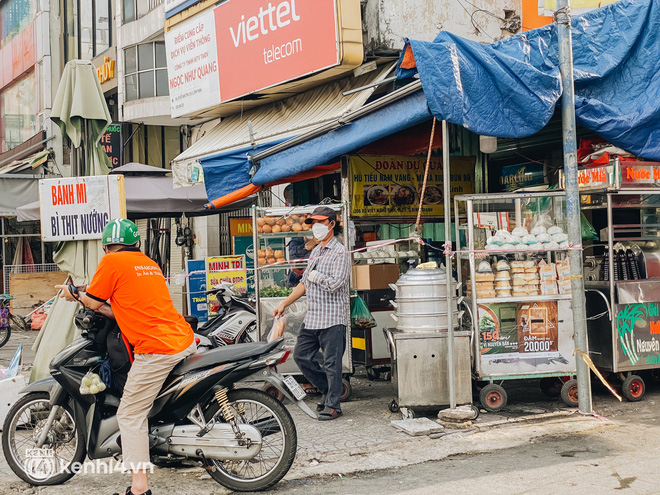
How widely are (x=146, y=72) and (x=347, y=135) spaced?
559 inches

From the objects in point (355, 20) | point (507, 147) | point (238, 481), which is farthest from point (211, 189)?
point (238, 481)

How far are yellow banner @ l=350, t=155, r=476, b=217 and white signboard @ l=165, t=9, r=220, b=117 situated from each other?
4.00 meters

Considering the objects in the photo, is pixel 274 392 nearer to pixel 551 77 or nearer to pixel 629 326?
pixel 629 326

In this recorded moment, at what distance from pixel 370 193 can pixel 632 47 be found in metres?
3.34

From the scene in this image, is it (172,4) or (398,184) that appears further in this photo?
(172,4)

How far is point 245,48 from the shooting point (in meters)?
11.4

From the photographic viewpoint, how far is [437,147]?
8.98 meters

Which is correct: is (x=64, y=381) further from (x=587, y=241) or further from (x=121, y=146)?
(x=121, y=146)

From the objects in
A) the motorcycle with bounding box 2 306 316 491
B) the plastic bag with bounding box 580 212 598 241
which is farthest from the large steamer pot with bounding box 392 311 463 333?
the motorcycle with bounding box 2 306 316 491

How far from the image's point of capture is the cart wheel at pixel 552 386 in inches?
305

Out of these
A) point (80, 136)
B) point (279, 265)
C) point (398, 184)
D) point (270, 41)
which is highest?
point (270, 41)

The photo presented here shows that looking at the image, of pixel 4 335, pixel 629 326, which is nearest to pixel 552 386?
pixel 629 326

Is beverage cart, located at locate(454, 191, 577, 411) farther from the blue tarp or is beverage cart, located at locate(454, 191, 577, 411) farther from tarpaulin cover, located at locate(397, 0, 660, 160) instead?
the blue tarp

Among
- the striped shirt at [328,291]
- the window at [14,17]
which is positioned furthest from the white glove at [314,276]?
the window at [14,17]
